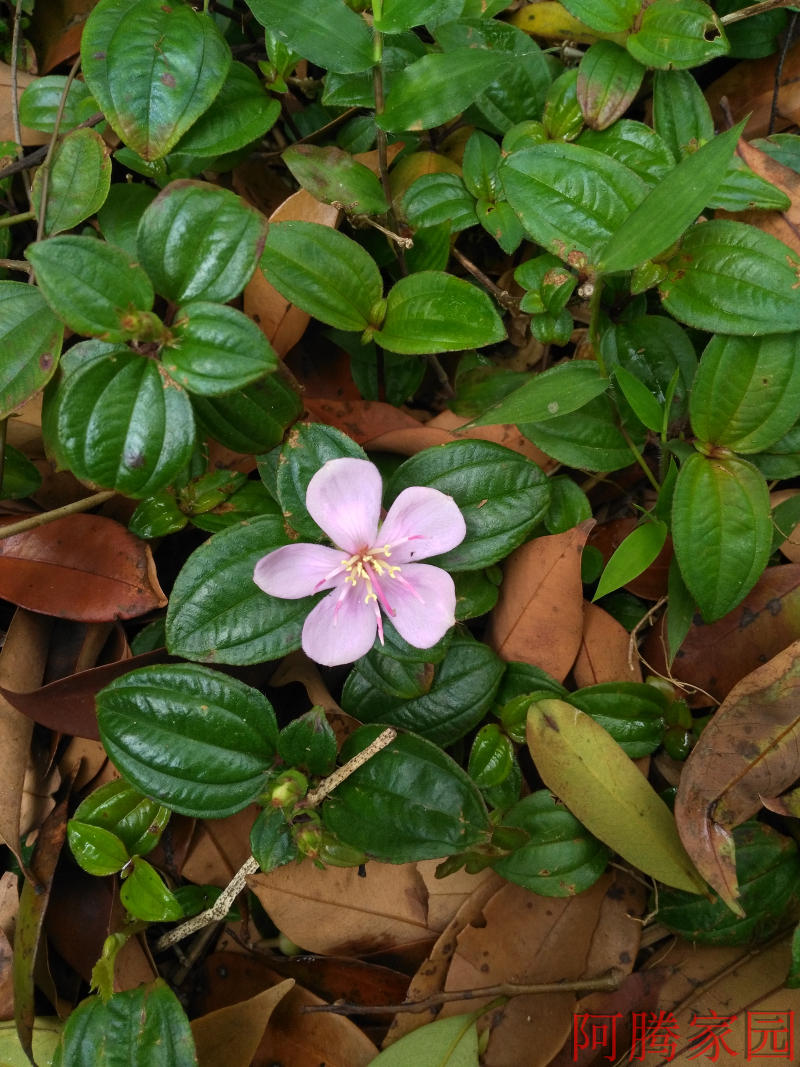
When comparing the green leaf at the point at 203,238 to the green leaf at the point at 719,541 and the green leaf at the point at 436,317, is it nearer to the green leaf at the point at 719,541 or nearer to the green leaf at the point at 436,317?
the green leaf at the point at 436,317

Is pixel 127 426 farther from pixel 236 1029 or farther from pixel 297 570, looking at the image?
pixel 236 1029

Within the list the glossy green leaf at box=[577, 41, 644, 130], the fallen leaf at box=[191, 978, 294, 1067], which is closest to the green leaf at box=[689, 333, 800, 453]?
the glossy green leaf at box=[577, 41, 644, 130]

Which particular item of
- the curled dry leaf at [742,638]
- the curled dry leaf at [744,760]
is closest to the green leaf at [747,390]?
the curled dry leaf at [742,638]

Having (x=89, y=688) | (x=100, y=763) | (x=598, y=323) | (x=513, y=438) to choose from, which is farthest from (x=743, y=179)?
(x=100, y=763)

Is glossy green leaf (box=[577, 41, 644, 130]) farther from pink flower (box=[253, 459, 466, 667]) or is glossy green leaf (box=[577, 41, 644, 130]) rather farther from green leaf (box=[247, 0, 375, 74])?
pink flower (box=[253, 459, 466, 667])

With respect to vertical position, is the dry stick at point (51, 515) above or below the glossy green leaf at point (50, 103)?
below

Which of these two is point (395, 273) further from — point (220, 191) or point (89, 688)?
point (89, 688)

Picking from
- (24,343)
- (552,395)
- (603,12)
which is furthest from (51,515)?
(603,12)
